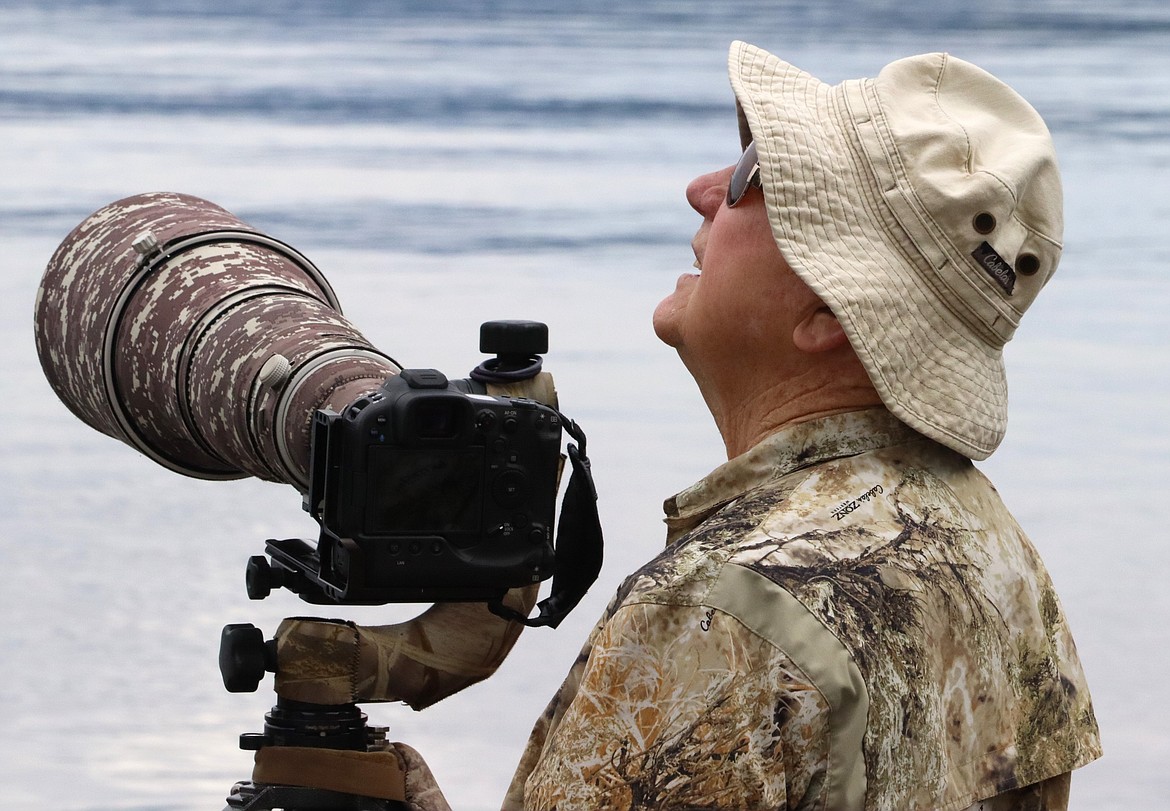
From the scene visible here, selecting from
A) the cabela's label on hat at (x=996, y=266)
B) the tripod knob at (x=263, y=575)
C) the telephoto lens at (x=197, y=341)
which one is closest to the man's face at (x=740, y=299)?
the cabela's label on hat at (x=996, y=266)

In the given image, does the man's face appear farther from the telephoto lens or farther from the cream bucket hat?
the telephoto lens

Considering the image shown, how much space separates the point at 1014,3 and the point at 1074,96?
37.0ft

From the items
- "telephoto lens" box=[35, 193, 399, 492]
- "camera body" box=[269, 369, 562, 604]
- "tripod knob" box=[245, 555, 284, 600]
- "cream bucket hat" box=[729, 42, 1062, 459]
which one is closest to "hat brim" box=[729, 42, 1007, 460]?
"cream bucket hat" box=[729, 42, 1062, 459]

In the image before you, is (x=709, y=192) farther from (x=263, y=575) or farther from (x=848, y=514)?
(x=263, y=575)

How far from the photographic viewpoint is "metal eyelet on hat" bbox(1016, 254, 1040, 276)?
6.74ft

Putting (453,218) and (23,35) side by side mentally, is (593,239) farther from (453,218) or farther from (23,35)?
(23,35)

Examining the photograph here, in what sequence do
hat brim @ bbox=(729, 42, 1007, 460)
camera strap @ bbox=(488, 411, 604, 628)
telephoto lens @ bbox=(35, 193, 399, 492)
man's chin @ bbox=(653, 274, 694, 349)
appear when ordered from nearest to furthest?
hat brim @ bbox=(729, 42, 1007, 460)
man's chin @ bbox=(653, 274, 694, 349)
camera strap @ bbox=(488, 411, 604, 628)
telephoto lens @ bbox=(35, 193, 399, 492)

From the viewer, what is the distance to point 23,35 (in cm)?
2139

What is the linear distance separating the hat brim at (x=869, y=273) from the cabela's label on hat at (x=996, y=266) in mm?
54

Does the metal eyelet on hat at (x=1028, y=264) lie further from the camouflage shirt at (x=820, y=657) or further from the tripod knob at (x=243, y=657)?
the tripod knob at (x=243, y=657)

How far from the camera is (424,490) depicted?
2201 millimetres

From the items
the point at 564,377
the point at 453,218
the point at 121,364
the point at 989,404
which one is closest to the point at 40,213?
the point at 453,218

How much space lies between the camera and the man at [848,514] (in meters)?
1.83

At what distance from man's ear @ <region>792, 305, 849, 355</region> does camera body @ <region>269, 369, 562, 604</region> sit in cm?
35
